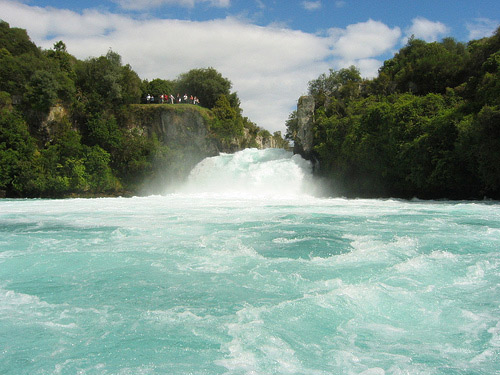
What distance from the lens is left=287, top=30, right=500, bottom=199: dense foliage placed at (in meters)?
19.7

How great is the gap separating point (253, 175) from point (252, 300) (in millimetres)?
25885

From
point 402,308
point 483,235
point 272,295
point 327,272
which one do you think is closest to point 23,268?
point 272,295

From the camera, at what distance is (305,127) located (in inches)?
1299

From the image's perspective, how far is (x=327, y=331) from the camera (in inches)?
200

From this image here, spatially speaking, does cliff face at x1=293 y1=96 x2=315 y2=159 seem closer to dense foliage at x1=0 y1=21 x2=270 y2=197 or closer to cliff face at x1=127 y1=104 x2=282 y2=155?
dense foliage at x1=0 y1=21 x2=270 y2=197

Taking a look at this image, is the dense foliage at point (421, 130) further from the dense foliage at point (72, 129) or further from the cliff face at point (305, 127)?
the dense foliage at point (72, 129)

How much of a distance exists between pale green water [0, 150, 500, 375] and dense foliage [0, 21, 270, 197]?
63.2 ft

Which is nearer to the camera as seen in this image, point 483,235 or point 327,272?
point 327,272

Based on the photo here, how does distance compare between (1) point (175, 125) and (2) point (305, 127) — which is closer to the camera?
(2) point (305, 127)

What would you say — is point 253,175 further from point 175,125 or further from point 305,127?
point 175,125

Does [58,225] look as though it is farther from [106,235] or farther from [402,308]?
[402,308]

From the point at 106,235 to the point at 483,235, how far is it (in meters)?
10.4

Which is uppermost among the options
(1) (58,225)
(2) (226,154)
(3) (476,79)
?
(3) (476,79)

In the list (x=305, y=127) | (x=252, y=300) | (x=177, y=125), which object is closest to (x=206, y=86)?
(x=177, y=125)
